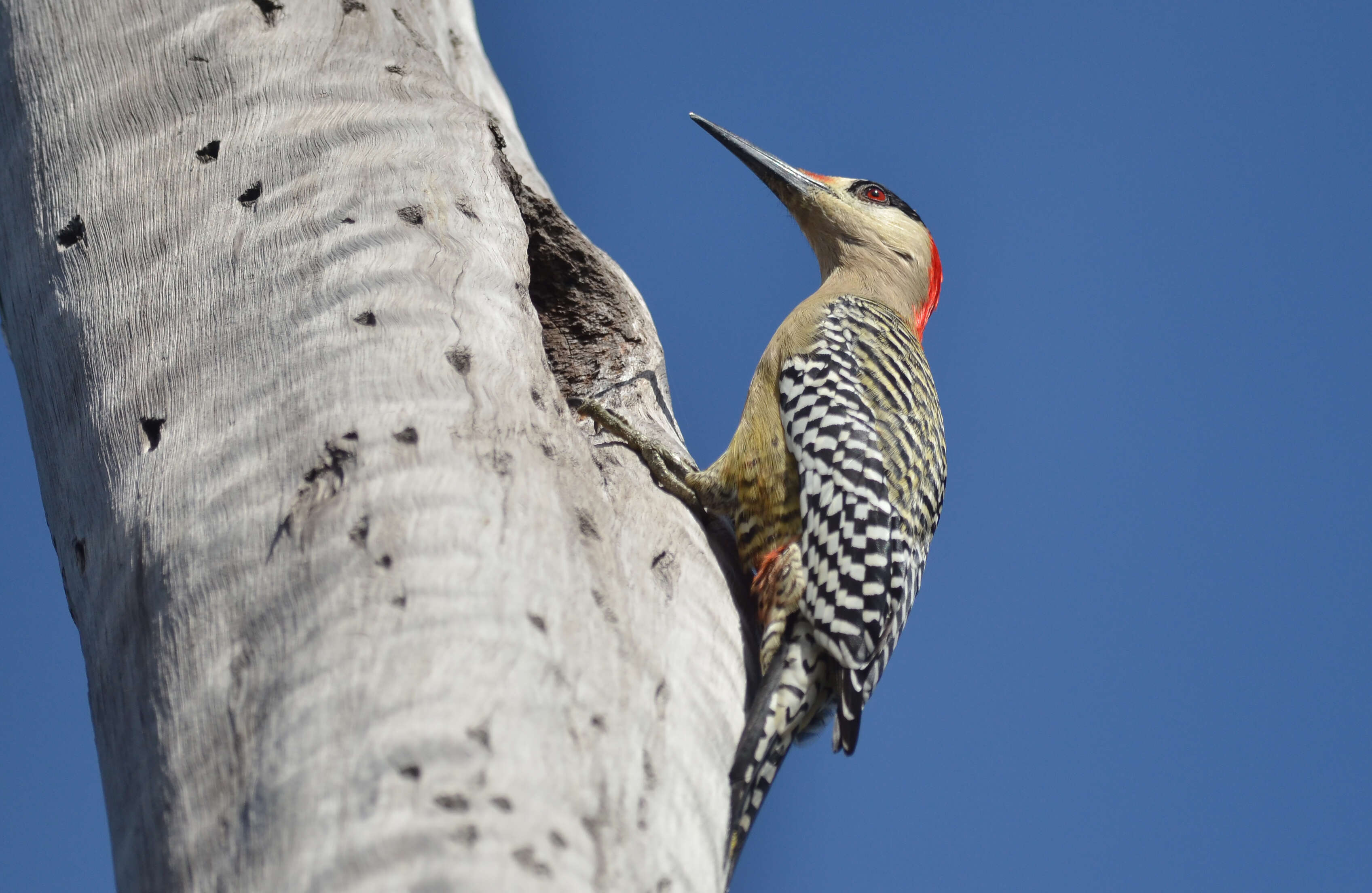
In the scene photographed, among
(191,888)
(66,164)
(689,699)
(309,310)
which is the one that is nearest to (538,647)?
(689,699)

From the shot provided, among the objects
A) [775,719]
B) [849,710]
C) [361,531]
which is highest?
[361,531]

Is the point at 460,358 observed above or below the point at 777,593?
above

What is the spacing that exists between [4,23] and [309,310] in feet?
4.71

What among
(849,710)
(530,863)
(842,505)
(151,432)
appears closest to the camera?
(530,863)

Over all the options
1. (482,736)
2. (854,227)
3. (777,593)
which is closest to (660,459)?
(777,593)

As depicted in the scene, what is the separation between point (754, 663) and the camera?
2.74 m

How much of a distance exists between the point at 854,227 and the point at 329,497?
3.55m

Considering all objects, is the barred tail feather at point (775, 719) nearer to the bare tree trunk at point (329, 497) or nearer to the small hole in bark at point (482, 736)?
the bare tree trunk at point (329, 497)

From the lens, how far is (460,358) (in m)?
2.26

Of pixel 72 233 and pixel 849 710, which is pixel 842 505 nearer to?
pixel 849 710

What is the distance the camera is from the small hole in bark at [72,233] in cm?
253

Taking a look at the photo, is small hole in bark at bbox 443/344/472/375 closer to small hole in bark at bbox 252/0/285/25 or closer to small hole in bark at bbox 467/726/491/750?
small hole in bark at bbox 467/726/491/750

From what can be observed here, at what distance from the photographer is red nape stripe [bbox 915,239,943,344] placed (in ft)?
16.9

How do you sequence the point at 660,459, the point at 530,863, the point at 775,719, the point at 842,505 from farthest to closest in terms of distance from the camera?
the point at 842,505
the point at 660,459
the point at 775,719
the point at 530,863
